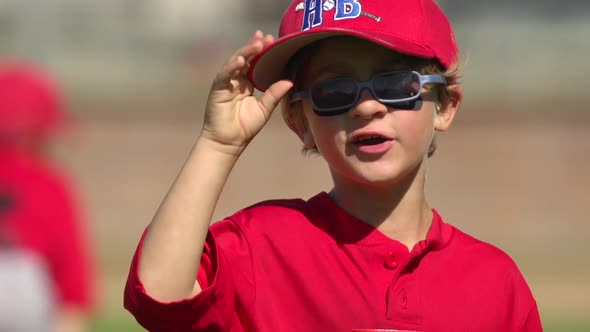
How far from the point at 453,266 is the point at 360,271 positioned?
0.71 ft

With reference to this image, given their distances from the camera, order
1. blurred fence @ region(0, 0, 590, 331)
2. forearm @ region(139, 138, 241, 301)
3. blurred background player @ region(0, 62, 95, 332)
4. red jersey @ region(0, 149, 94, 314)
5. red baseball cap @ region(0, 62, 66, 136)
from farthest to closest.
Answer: blurred fence @ region(0, 0, 590, 331) < red baseball cap @ region(0, 62, 66, 136) < red jersey @ region(0, 149, 94, 314) < blurred background player @ region(0, 62, 95, 332) < forearm @ region(139, 138, 241, 301)

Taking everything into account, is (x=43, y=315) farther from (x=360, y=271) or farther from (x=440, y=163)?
(x=440, y=163)

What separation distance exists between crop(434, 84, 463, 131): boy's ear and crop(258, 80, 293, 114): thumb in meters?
0.41

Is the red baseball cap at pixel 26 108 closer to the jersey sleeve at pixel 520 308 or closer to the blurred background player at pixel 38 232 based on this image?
the blurred background player at pixel 38 232

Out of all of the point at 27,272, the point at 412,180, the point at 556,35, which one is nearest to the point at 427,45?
the point at 412,180

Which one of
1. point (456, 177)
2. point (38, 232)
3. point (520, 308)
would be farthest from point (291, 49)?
point (456, 177)

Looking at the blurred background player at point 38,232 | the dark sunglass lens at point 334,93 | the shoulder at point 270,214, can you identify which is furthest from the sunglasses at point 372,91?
the blurred background player at point 38,232

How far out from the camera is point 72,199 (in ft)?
16.1

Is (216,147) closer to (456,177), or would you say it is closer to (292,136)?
(456,177)

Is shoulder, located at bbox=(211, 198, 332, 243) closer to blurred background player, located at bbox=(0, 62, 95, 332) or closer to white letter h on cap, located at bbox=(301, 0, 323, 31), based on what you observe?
white letter h on cap, located at bbox=(301, 0, 323, 31)

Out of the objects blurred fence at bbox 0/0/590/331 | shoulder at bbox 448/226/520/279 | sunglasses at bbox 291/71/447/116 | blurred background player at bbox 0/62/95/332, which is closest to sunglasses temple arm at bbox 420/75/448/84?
sunglasses at bbox 291/71/447/116

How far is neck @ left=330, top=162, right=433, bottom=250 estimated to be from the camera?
9.18ft

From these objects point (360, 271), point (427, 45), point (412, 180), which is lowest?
point (360, 271)

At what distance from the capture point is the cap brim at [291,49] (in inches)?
102
